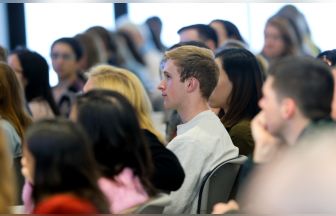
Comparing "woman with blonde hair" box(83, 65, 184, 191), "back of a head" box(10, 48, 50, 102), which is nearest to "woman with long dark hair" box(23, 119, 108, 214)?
"woman with blonde hair" box(83, 65, 184, 191)

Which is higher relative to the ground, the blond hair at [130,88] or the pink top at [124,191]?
the blond hair at [130,88]

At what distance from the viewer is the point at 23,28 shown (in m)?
3.35

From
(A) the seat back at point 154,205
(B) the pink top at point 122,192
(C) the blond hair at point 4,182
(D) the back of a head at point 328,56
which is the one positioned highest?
(D) the back of a head at point 328,56

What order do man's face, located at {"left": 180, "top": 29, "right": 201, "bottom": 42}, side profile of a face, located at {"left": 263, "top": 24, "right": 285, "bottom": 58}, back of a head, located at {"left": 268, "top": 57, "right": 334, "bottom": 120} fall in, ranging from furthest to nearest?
man's face, located at {"left": 180, "top": 29, "right": 201, "bottom": 42}, side profile of a face, located at {"left": 263, "top": 24, "right": 285, "bottom": 58}, back of a head, located at {"left": 268, "top": 57, "right": 334, "bottom": 120}

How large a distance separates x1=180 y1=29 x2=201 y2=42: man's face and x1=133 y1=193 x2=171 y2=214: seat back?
1.26 m

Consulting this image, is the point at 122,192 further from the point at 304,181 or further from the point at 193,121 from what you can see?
the point at 193,121

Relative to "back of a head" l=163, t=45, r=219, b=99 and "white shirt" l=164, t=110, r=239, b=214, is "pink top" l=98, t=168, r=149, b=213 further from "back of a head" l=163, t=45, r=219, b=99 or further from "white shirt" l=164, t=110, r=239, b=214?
"back of a head" l=163, t=45, r=219, b=99

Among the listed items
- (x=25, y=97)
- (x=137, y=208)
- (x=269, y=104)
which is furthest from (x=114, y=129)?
(x=25, y=97)

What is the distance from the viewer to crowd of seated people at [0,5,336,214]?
1968 mm

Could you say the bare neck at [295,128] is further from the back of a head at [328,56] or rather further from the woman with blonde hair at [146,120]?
the back of a head at [328,56]

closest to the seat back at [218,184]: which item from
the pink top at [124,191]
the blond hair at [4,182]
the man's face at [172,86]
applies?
the man's face at [172,86]

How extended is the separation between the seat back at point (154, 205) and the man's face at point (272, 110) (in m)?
0.42

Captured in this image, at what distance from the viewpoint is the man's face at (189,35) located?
351 centimetres

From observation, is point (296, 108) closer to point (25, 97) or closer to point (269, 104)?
point (269, 104)
